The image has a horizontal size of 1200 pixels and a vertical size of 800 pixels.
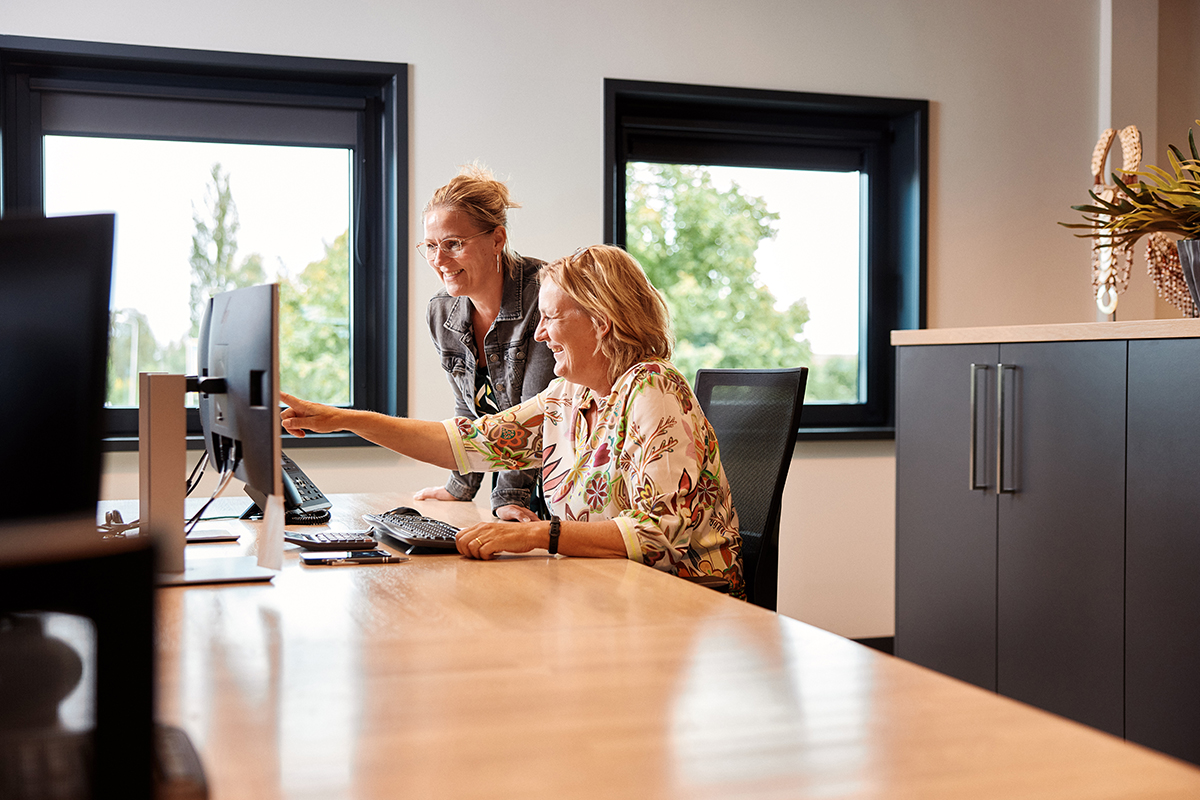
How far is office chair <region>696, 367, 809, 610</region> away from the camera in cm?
202

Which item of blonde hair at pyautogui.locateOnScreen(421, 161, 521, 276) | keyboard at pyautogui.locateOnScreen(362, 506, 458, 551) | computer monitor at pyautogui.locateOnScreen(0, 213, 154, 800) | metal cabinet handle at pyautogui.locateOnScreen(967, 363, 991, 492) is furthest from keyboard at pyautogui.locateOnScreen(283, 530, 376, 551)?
metal cabinet handle at pyautogui.locateOnScreen(967, 363, 991, 492)

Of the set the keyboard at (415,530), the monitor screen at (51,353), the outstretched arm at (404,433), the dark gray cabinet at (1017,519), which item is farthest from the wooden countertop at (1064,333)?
the monitor screen at (51,353)

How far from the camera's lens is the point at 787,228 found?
3.80m

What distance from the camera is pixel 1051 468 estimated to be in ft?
7.44

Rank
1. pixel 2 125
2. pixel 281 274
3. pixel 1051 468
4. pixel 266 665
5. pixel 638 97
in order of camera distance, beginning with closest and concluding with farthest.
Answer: pixel 266 665 < pixel 1051 468 < pixel 2 125 < pixel 281 274 < pixel 638 97

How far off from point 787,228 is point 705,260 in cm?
35

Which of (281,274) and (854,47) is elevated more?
(854,47)

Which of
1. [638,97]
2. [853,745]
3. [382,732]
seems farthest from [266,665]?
[638,97]

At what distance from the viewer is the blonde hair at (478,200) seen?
2377 millimetres

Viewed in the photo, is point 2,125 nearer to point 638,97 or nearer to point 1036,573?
point 638,97

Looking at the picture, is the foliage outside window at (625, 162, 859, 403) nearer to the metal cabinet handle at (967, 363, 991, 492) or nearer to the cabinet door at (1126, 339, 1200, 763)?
the metal cabinet handle at (967, 363, 991, 492)

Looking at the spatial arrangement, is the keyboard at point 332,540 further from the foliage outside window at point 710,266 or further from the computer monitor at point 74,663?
the foliage outside window at point 710,266

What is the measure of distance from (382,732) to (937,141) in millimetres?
3481

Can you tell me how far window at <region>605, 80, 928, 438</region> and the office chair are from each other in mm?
1490
